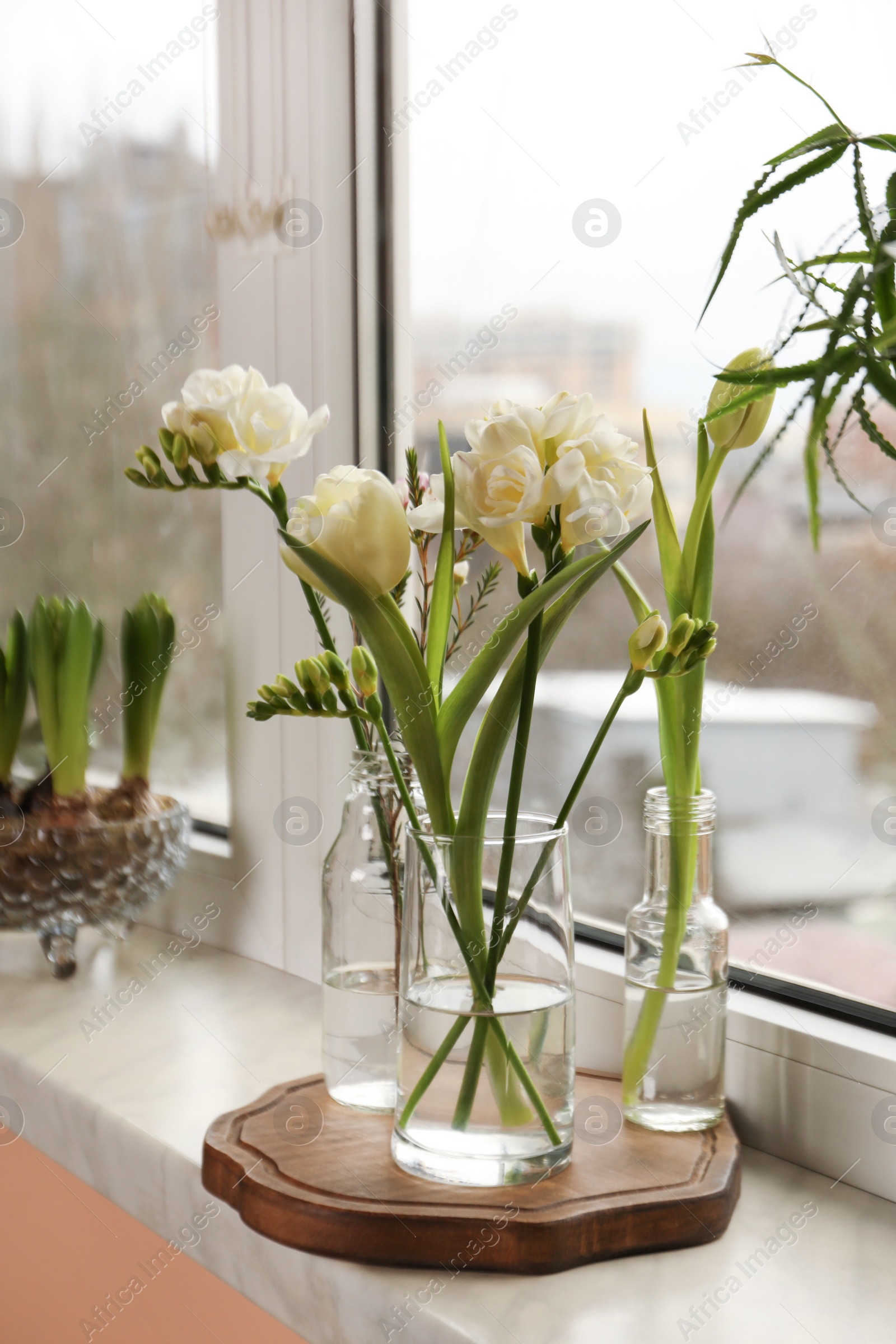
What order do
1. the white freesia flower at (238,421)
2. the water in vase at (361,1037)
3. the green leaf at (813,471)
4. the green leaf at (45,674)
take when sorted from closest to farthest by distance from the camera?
the green leaf at (813,471) → the white freesia flower at (238,421) → the water in vase at (361,1037) → the green leaf at (45,674)

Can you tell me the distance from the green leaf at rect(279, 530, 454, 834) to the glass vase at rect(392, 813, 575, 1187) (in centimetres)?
2

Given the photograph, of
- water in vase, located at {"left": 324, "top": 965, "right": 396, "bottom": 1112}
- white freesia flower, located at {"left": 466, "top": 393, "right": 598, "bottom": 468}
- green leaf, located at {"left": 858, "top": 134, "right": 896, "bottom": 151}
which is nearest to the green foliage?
green leaf, located at {"left": 858, "top": 134, "right": 896, "bottom": 151}

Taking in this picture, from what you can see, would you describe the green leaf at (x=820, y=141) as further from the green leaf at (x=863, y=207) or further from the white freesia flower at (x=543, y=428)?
the white freesia flower at (x=543, y=428)

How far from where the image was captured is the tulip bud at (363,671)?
24.1 inches

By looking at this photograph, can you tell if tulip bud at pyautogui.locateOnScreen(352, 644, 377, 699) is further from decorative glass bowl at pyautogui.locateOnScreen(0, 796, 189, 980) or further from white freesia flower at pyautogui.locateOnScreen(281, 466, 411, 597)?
decorative glass bowl at pyautogui.locateOnScreen(0, 796, 189, 980)

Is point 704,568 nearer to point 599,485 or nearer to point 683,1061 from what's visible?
point 599,485

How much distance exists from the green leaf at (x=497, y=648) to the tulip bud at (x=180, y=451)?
204mm

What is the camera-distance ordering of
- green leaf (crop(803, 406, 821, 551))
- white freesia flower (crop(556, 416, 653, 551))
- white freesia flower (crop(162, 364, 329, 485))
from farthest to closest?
white freesia flower (crop(162, 364, 329, 485))
white freesia flower (crop(556, 416, 653, 551))
green leaf (crop(803, 406, 821, 551))

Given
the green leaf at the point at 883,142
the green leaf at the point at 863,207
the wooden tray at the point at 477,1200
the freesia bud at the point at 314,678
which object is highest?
the green leaf at the point at 883,142

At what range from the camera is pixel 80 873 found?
1.05 metres

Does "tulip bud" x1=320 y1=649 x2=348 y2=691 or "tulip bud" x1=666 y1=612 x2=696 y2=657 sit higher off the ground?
"tulip bud" x1=666 y1=612 x2=696 y2=657

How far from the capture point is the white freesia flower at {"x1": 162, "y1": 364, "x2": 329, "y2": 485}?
0.63 metres

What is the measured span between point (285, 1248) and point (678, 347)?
0.63 metres

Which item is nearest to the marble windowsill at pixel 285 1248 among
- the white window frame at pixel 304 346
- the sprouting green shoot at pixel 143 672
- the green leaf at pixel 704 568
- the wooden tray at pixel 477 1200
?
the wooden tray at pixel 477 1200
